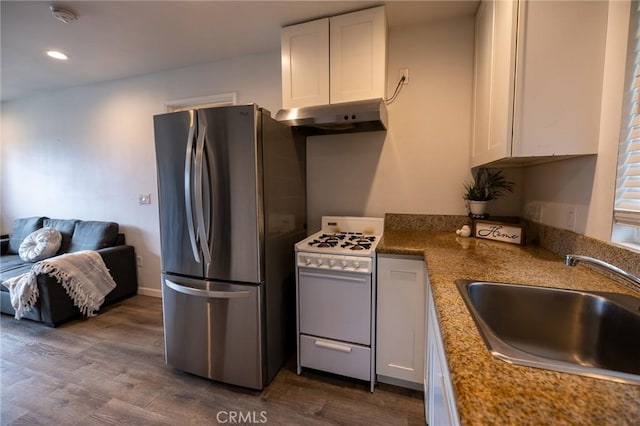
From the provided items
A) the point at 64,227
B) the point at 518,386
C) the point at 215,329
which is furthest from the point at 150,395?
the point at 64,227

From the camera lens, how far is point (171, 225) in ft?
6.06

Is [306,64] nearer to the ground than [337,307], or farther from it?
farther from it

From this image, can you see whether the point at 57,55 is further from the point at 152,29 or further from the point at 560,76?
Answer: the point at 560,76

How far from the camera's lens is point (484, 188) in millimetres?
2012

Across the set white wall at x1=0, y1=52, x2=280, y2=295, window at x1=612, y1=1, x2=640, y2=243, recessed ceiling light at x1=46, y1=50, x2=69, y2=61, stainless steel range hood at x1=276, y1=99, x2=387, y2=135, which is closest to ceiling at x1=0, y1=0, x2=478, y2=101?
recessed ceiling light at x1=46, y1=50, x2=69, y2=61

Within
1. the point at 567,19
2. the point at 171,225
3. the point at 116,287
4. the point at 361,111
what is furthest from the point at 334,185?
the point at 116,287

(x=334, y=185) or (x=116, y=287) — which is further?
(x=116, y=287)

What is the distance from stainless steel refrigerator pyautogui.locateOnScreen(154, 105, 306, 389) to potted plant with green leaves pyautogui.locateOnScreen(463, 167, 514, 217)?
139 centimetres

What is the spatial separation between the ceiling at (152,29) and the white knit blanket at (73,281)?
1.91m

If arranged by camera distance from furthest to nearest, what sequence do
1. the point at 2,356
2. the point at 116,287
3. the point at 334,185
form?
1. the point at 116,287
2. the point at 334,185
3. the point at 2,356

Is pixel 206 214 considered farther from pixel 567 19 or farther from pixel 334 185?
pixel 567 19

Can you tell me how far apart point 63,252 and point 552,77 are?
4624 millimetres

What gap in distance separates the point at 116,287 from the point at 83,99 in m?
2.29

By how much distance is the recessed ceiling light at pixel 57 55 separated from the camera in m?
2.50
